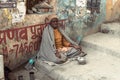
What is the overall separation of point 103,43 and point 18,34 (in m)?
2.36

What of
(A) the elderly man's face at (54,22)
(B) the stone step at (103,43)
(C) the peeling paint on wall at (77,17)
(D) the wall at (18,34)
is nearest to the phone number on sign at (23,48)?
(D) the wall at (18,34)

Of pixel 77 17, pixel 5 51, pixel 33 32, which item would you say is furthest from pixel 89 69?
pixel 77 17

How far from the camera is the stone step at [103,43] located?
542 cm

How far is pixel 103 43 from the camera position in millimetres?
5852

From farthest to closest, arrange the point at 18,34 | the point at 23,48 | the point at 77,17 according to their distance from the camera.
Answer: the point at 77,17 → the point at 23,48 → the point at 18,34

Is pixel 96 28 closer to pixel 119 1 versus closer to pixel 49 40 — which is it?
pixel 119 1

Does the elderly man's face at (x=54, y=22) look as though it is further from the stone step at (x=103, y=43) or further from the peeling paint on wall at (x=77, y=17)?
the stone step at (x=103, y=43)

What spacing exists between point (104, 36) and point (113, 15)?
1.18 m

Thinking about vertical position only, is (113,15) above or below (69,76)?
above

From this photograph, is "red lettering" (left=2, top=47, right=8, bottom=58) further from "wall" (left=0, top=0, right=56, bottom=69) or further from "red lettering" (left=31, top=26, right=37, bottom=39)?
"red lettering" (left=31, top=26, right=37, bottom=39)

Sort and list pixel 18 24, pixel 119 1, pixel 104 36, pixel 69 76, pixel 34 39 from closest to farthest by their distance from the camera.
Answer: pixel 69 76 < pixel 18 24 < pixel 34 39 < pixel 104 36 < pixel 119 1

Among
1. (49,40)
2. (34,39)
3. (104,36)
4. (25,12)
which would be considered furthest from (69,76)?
(104,36)

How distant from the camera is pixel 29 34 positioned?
506 cm

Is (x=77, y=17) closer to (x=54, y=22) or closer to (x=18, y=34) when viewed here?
(x=54, y=22)
